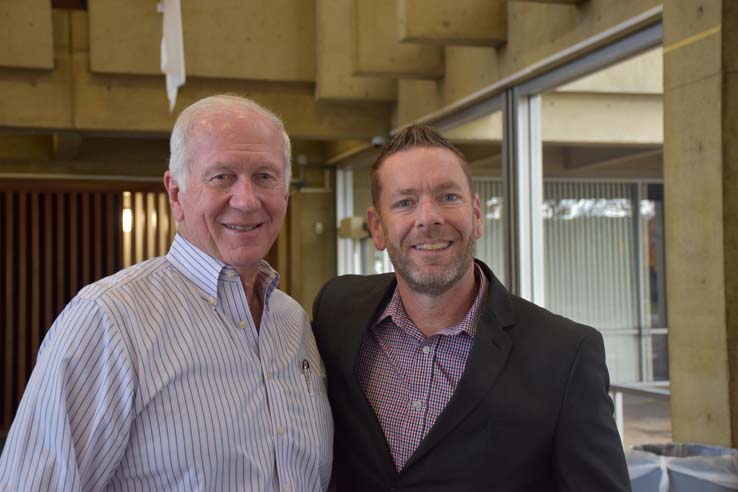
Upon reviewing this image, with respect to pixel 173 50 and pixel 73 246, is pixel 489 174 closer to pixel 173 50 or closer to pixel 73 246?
pixel 173 50

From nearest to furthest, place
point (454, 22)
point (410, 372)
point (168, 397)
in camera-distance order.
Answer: point (168, 397) → point (410, 372) → point (454, 22)

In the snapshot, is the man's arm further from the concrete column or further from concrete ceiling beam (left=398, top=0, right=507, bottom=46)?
concrete ceiling beam (left=398, top=0, right=507, bottom=46)

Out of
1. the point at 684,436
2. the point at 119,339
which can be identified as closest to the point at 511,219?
the point at 684,436

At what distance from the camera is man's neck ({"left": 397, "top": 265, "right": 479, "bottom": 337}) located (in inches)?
79.4

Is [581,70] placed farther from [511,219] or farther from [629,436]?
[629,436]

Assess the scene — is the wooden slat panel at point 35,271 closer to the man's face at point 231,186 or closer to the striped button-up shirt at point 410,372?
the striped button-up shirt at point 410,372

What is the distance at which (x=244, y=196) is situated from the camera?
1779 mm

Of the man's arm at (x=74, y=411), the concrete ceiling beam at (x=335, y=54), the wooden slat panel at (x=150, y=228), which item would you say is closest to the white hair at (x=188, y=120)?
the man's arm at (x=74, y=411)

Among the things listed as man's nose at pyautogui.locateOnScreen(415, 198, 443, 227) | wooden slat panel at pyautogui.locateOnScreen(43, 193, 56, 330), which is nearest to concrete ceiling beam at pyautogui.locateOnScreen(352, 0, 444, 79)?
man's nose at pyautogui.locateOnScreen(415, 198, 443, 227)

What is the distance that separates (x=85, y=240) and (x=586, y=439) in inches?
326

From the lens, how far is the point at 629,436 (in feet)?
13.9

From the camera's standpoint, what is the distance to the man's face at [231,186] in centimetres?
179

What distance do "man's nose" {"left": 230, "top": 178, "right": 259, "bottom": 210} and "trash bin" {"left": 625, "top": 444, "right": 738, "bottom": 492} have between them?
2.00 meters

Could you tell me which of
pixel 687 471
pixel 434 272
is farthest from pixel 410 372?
pixel 687 471
